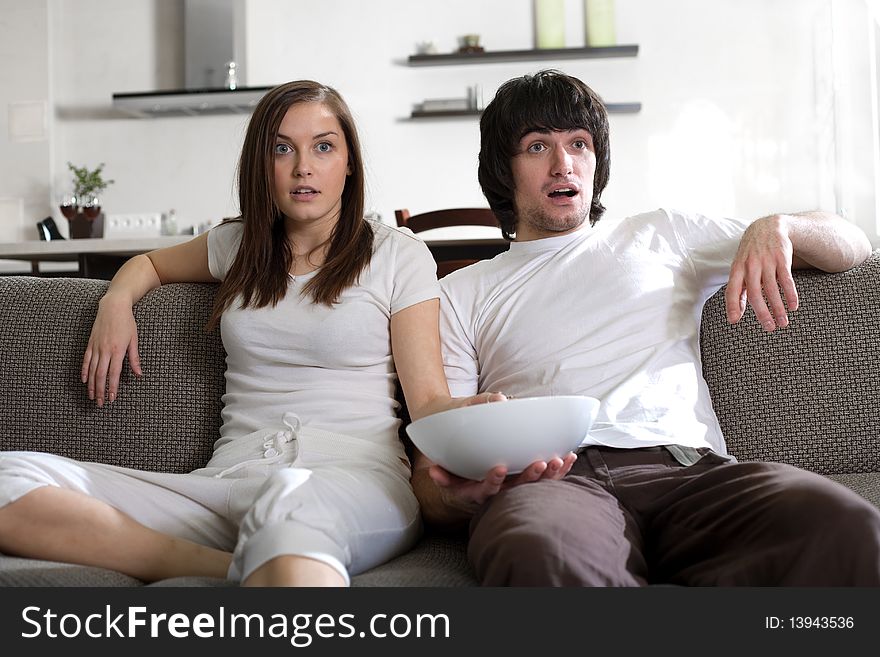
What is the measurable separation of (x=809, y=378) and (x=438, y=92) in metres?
3.73

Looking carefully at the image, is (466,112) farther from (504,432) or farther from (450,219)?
(504,432)

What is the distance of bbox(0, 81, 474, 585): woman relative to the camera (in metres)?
1.22

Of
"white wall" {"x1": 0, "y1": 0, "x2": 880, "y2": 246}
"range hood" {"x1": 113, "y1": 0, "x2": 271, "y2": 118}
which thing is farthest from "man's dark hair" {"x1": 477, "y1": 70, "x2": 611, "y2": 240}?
"range hood" {"x1": 113, "y1": 0, "x2": 271, "y2": 118}

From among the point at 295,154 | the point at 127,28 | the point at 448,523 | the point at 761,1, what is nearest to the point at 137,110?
the point at 127,28

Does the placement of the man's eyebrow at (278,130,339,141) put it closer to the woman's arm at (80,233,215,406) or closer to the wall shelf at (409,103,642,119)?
the woman's arm at (80,233,215,406)

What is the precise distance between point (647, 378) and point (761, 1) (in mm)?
4004

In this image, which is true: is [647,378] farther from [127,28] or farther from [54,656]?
[127,28]

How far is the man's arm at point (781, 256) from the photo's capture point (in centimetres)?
139

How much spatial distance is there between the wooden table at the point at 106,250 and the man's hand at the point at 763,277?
2143mm

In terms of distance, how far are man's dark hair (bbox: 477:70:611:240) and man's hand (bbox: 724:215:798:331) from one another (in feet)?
1.34

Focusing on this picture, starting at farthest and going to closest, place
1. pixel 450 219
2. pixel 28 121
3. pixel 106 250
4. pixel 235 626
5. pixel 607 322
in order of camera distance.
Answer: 1. pixel 28 121
2. pixel 106 250
3. pixel 450 219
4. pixel 607 322
5. pixel 235 626

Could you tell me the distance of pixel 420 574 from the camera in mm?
1149

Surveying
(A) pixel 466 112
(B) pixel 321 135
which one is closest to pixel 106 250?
(A) pixel 466 112

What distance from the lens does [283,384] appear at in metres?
1.50
